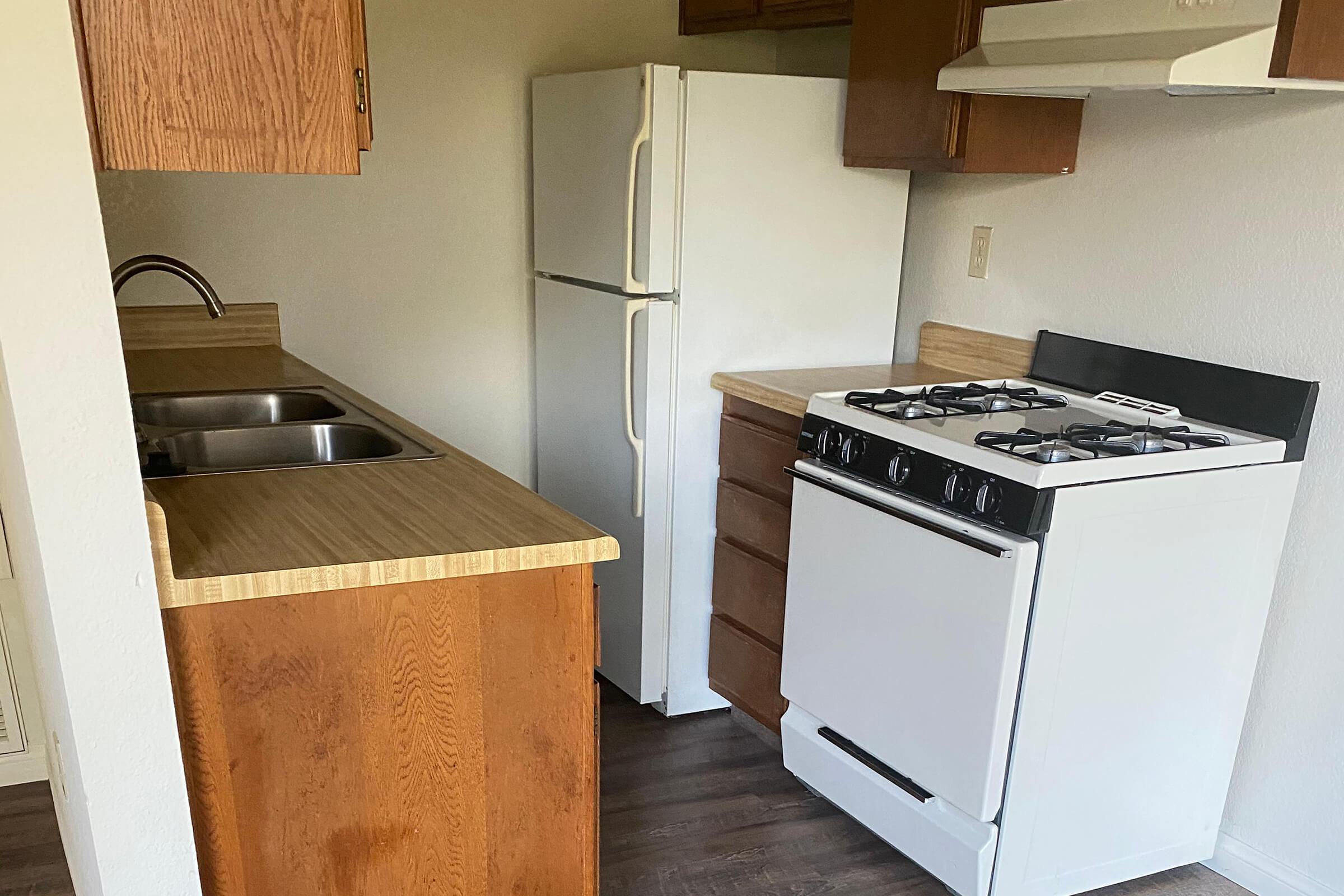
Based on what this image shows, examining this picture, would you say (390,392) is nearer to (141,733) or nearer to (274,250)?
(274,250)

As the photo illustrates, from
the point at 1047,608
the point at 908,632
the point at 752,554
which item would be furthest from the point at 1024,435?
the point at 752,554

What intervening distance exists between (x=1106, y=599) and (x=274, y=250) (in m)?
2.33

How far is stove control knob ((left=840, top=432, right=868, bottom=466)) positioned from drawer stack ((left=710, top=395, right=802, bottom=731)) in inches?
9.9

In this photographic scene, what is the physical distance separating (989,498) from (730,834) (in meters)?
1.00

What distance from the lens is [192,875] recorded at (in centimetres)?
140

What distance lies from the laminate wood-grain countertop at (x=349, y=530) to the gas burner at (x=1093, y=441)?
31.8 inches

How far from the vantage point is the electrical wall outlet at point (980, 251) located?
9.07ft

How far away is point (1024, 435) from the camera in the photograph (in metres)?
2.04

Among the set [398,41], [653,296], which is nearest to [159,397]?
[653,296]

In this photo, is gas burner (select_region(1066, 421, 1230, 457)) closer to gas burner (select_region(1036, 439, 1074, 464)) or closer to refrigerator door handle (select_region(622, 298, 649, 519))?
gas burner (select_region(1036, 439, 1074, 464))

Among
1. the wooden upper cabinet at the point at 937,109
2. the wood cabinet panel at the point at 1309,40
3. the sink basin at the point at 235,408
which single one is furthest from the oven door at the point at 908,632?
the sink basin at the point at 235,408

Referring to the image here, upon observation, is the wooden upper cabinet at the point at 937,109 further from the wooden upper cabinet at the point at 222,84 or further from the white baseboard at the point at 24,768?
the white baseboard at the point at 24,768

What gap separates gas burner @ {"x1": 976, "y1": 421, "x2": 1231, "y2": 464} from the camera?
1.92 meters

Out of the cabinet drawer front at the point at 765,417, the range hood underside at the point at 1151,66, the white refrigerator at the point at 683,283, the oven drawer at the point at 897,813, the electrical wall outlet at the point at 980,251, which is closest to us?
the range hood underside at the point at 1151,66
